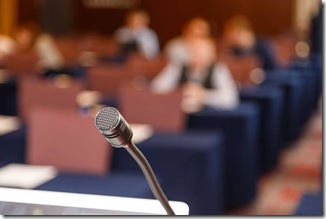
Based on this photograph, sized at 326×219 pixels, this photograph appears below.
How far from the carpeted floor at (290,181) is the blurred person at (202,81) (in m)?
0.58

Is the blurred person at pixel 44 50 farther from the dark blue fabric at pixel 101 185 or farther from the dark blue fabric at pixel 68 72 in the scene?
the dark blue fabric at pixel 101 185

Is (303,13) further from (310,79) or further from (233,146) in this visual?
(233,146)

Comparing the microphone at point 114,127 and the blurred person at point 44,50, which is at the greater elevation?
the microphone at point 114,127

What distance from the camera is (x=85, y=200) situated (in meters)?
1.13

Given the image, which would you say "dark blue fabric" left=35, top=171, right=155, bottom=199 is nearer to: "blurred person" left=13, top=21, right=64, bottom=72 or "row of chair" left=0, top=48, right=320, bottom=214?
"row of chair" left=0, top=48, right=320, bottom=214

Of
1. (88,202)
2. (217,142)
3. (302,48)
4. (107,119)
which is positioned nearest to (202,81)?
(217,142)

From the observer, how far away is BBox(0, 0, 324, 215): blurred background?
284 centimetres

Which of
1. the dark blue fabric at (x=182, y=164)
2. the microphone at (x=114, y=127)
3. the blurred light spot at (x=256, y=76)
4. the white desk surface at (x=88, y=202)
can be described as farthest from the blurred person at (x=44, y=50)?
the microphone at (x=114, y=127)

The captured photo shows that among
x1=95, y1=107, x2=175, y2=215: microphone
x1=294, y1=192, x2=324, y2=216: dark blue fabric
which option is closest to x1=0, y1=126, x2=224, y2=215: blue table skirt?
x1=294, y1=192, x2=324, y2=216: dark blue fabric

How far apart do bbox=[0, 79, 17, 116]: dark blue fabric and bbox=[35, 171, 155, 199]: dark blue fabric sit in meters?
2.61

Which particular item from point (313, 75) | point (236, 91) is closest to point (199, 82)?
point (236, 91)

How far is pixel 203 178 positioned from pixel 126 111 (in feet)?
2.17

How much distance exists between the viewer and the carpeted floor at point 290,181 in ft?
13.5

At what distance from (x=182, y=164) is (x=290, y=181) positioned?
1814 mm
